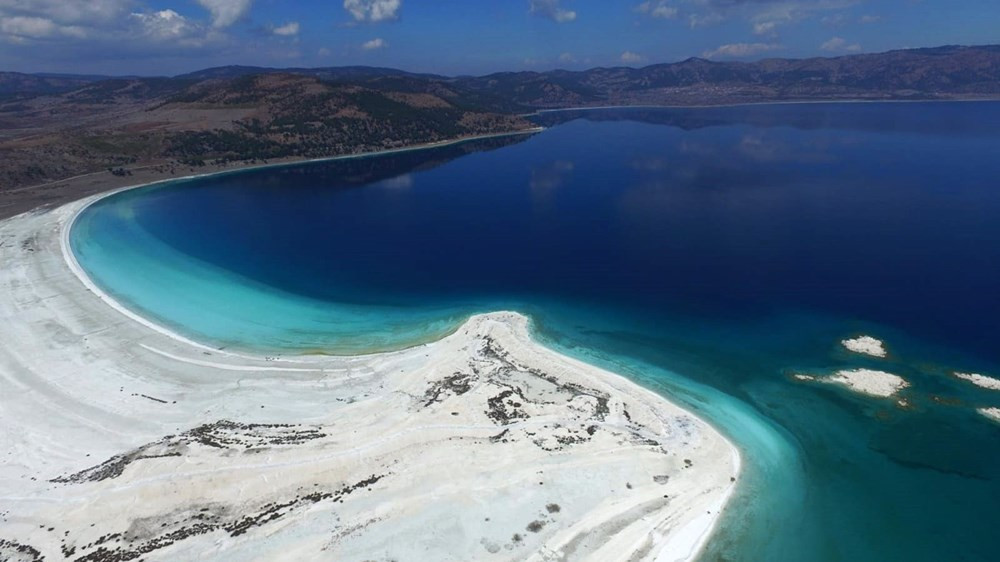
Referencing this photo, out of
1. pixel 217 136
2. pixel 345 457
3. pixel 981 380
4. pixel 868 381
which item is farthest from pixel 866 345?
pixel 217 136

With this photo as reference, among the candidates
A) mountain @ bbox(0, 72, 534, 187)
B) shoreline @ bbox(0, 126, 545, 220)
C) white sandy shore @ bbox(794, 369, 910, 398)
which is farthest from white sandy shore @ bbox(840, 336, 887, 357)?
mountain @ bbox(0, 72, 534, 187)

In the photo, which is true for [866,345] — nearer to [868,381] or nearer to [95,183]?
[868,381]

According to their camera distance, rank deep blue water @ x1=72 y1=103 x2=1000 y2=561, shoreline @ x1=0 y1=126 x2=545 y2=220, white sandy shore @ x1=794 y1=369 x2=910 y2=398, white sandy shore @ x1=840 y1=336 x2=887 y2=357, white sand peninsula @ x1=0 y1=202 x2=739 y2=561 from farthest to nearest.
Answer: shoreline @ x1=0 y1=126 x2=545 y2=220 → white sandy shore @ x1=840 y1=336 x2=887 y2=357 → white sandy shore @ x1=794 y1=369 x2=910 y2=398 → deep blue water @ x1=72 y1=103 x2=1000 y2=561 → white sand peninsula @ x1=0 y1=202 x2=739 y2=561

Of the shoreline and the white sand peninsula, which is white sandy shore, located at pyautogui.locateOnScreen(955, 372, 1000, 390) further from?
the shoreline

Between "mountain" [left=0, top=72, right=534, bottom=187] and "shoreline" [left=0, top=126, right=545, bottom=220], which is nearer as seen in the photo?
"shoreline" [left=0, top=126, right=545, bottom=220]

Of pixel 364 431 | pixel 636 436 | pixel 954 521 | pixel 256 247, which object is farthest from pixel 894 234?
pixel 256 247

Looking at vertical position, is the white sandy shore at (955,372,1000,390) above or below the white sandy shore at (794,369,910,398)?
below

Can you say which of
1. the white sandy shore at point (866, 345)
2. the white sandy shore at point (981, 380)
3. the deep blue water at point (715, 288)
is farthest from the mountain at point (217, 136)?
the white sandy shore at point (981, 380)
